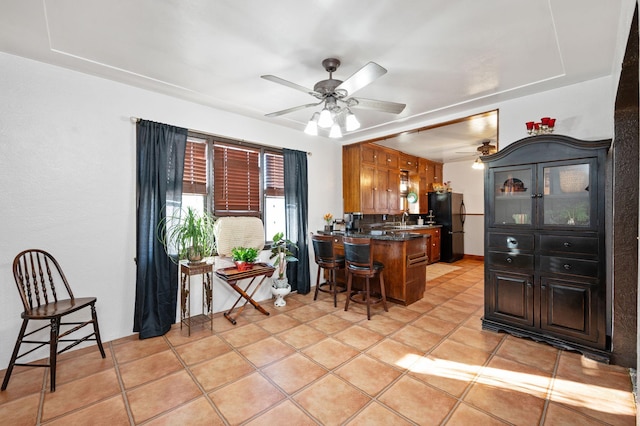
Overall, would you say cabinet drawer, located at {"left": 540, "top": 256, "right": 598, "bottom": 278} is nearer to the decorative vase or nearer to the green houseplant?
the green houseplant

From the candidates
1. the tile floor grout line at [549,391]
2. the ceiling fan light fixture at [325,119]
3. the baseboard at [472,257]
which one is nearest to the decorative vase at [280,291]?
the ceiling fan light fixture at [325,119]

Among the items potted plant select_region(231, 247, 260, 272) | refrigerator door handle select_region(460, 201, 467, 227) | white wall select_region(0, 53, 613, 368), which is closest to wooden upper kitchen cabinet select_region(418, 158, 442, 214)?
refrigerator door handle select_region(460, 201, 467, 227)

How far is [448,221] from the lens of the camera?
6.79 metres

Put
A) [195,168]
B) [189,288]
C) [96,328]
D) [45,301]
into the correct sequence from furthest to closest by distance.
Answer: [195,168] < [189,288] < [96,328] < [45,301]

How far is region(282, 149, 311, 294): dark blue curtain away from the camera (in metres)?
4.22

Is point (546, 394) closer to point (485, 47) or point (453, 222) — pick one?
point (485, 47)

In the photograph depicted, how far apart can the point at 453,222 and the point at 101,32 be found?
705cm

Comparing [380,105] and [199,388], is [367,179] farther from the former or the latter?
[199,388]

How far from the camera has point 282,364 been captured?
2400 millimetres

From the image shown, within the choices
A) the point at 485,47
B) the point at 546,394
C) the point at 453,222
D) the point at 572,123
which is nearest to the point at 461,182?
the point at 453,222

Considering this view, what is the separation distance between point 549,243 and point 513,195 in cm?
58

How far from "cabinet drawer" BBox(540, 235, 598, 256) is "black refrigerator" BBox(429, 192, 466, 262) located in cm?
417

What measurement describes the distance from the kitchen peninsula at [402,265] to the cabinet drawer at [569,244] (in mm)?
1445

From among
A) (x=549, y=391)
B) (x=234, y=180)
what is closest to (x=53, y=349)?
(x=234, y=180)
